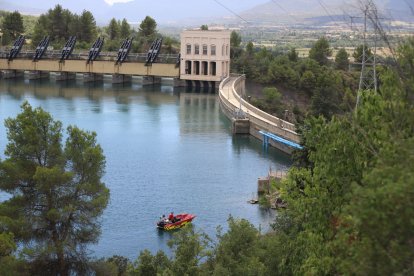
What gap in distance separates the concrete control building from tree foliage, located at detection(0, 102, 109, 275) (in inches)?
1312

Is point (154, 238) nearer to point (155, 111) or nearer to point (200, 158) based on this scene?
point (200, 158)

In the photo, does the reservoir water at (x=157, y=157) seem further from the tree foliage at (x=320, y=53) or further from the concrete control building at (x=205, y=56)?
the tree foliage at (x=320, y=53)

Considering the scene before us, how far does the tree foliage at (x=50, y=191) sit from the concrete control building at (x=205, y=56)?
33321 mm

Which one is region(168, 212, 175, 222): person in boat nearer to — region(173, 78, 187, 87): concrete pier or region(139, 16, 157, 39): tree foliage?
region(173, 78, 187, 87): concrete pier

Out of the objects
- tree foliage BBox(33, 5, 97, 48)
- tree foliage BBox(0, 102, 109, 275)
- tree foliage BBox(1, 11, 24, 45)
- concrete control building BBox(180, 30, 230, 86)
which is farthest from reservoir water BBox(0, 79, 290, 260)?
tree foliage BBox(1, 11, 24, 45)

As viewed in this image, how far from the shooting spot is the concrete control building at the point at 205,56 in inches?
1780

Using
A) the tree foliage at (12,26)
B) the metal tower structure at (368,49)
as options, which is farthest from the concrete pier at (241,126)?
the tree foliage at (12,26)

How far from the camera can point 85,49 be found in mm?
54812

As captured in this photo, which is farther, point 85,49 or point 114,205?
point 85,49

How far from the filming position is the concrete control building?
45219 millimetres

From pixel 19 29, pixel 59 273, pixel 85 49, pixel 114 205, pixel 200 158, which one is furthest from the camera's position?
pixel 19 29

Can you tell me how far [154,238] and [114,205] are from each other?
95.5 inches

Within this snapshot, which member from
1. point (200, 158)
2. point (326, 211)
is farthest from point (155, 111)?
point (326, 211)

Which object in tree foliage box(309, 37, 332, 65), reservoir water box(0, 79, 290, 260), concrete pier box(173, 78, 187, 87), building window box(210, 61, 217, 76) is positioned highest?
tree foliage box(309, 37, 332, 65)
